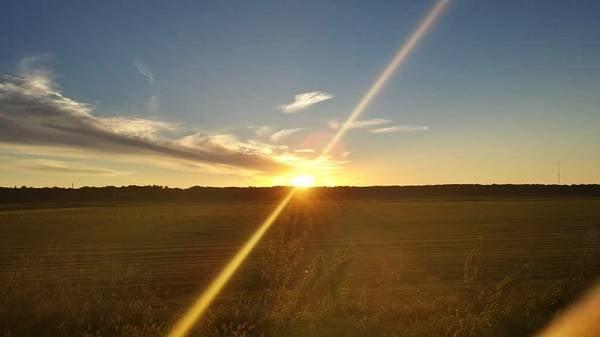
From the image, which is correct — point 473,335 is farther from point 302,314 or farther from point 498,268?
point 498,268

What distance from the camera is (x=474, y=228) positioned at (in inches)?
1359

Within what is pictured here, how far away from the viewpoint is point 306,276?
38.6 ft

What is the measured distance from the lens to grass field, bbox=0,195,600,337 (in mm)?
7773

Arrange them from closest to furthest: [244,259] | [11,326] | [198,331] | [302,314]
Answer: [198,331], [11,326], [302,314], [244,259]

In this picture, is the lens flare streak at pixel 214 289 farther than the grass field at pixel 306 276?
No

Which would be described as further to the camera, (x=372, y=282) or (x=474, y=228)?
(x=474, y=228)

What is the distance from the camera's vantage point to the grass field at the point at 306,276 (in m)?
7.77

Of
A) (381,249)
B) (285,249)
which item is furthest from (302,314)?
(381,249)

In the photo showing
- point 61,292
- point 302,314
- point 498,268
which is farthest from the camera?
point 498,268

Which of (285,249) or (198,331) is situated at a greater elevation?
(285,249)

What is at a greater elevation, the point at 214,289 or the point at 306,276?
the point at 306,276

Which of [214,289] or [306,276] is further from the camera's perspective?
[214,289]

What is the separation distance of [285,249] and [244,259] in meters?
10.1

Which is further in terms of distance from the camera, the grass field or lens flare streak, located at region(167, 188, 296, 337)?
the grass field
